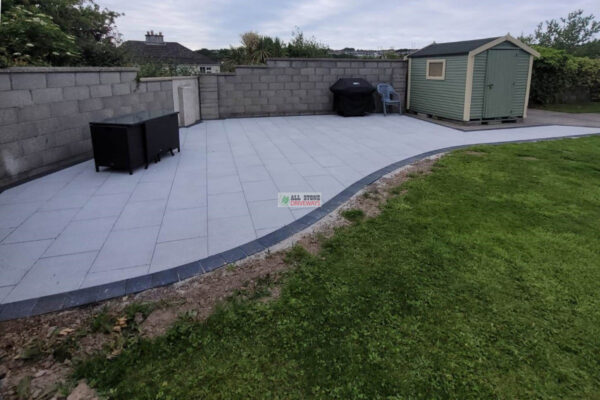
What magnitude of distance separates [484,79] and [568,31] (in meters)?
21.8

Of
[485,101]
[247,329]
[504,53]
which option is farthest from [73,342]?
[504,53]

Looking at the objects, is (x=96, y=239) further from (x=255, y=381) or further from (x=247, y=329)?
(x=255, y=381)

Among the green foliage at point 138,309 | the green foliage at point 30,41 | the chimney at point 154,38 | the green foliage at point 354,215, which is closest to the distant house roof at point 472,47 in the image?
the green foliage at point 354,215

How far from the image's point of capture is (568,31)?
23984 mm

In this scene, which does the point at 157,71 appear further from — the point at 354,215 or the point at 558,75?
the point at 558,75

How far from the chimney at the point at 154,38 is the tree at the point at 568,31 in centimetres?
2622

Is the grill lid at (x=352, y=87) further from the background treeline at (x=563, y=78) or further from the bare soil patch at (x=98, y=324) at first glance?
the bare soil patch at (x=98, y=324)

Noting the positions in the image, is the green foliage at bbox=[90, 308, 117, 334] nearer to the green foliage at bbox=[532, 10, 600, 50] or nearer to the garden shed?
the garden shed

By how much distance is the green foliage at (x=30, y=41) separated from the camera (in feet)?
15.9

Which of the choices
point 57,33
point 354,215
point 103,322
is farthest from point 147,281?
point 57,33

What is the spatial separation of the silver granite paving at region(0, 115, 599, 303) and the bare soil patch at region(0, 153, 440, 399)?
309 millimetres

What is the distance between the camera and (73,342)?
1951 mm

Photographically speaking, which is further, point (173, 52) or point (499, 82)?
point (173, 52)

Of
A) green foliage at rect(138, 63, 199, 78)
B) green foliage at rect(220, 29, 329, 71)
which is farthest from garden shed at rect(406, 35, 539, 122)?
green foliage at rect(138, 63, 199, 78)
